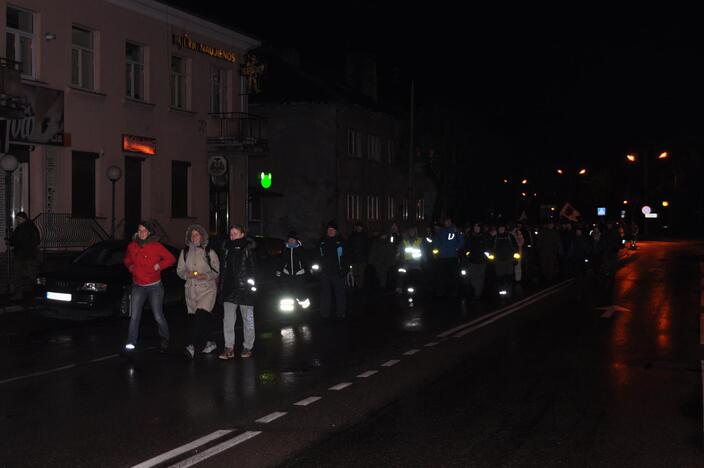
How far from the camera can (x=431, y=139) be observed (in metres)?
47.1

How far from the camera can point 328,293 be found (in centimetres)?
1625

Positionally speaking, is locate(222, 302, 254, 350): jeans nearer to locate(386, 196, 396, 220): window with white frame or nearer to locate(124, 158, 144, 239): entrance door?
locate(124, 158, 144, 239): entrance door

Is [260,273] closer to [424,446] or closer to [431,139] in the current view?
[424,446]

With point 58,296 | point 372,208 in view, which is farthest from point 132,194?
point 372,208

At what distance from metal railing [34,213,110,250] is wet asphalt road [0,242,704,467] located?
8.23 meters

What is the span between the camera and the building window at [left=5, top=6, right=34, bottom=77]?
2275 centimetres

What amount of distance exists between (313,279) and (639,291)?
8574 mm

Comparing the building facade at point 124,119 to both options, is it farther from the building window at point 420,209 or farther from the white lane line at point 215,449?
the building window at point 420,209

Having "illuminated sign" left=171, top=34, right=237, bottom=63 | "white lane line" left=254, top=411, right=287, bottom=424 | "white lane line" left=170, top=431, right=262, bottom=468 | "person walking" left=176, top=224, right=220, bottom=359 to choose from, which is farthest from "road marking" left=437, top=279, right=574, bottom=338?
"illuminated sign" left=171, top=34, right=237, bottom=63

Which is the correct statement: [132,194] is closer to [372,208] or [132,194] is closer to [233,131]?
[233,131]

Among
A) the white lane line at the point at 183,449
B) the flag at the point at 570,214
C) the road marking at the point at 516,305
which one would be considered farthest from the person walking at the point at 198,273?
the flag at the point at 570,214

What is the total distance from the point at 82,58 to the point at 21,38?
2334mm

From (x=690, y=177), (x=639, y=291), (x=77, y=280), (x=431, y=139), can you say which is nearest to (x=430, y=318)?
(x=77, y=280)

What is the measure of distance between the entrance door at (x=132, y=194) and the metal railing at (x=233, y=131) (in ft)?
12.2
